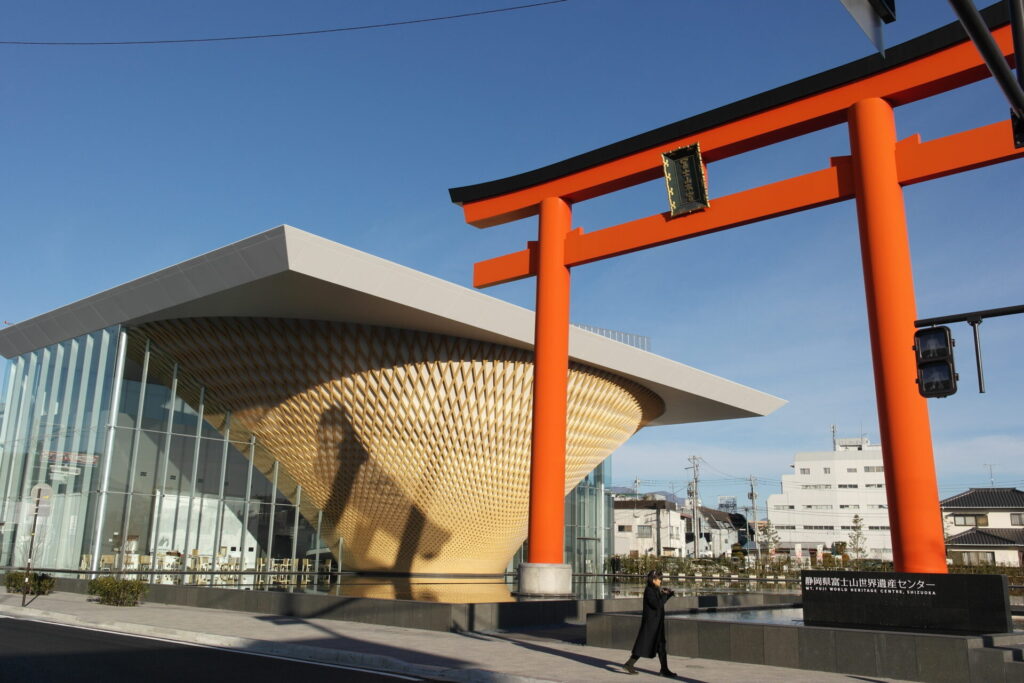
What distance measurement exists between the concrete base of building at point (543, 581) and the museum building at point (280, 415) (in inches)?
361

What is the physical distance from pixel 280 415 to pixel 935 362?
23567mm

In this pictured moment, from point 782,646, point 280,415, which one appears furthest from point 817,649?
point 280,415

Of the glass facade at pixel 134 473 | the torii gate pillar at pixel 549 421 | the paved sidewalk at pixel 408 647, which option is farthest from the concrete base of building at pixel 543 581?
the glass facade at pixel 134 473

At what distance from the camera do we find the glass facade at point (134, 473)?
24688 mm

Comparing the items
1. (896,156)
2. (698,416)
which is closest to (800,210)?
(896,156)

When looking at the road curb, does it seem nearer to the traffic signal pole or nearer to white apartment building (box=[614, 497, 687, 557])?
the traffic signal pole

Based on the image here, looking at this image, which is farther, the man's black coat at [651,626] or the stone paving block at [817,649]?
the stone paving block at [817,649]

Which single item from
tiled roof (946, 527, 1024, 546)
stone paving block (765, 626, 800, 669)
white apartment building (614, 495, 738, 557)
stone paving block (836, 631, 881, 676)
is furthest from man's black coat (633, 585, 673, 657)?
white apartment building (614, 495, 738, 557)

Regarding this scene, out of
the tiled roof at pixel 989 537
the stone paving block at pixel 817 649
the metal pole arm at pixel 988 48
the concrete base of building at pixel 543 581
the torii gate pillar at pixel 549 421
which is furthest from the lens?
the tiled roof at pixel 989 537

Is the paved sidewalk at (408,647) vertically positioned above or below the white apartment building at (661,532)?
below

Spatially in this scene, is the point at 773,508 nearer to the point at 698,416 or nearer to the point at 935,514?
the point at 698,416

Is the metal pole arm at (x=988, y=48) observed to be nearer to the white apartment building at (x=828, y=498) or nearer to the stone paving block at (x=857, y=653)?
the stone paving block at (x=857, y=653)

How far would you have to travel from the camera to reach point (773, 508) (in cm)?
9475

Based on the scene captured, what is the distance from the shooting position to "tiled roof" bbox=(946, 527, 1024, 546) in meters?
53.0
